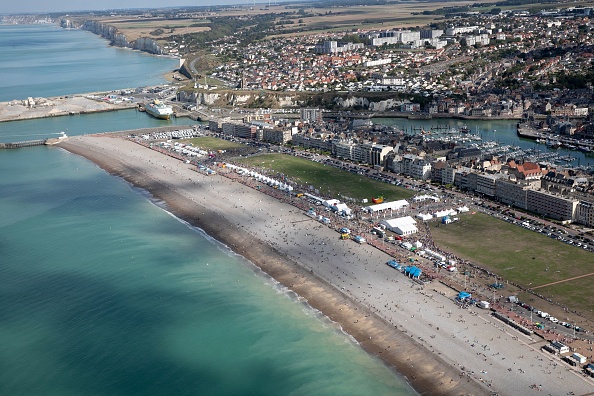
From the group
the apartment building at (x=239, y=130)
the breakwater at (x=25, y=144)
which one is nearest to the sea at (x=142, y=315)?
the apartment building at (x=239, y=130)

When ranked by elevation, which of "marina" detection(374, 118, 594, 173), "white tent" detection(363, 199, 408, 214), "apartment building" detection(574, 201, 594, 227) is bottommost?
"marina" detection(374, 118, 594, 173)

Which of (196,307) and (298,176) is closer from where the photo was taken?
(196,307)

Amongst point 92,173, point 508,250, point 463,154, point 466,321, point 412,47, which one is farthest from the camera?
point 412,47

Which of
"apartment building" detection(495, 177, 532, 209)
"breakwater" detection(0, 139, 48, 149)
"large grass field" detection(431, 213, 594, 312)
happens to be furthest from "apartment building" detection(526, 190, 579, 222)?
"breakwater" detection(0, 139, 48, 149)

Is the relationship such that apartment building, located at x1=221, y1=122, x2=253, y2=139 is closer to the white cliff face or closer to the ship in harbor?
the ship in harbor

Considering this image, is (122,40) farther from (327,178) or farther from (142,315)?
(142,315)

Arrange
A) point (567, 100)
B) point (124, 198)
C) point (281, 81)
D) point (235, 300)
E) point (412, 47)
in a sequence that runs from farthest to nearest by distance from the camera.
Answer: point (412, 47)
point (281, 81)
point (567, 100)
point (124, 198)
point (235, 300)

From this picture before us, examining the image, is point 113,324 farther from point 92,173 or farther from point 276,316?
point 92,173

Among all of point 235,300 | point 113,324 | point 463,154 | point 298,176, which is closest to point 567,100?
point 463,154
